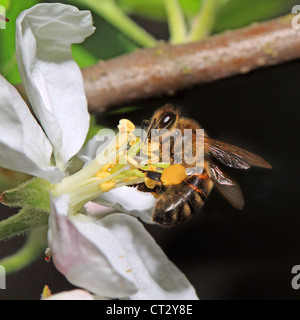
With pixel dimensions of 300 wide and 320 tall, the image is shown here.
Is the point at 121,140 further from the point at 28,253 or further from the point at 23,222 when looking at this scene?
the point at 28,253

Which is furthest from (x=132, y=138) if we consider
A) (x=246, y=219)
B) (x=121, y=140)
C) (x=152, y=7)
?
(x=246, y=219)

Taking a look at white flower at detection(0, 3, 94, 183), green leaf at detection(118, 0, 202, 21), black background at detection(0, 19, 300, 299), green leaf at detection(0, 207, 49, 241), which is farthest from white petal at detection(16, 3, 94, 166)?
green leaf at detection(118, 0, 202, 21)

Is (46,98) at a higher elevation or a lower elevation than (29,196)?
higher

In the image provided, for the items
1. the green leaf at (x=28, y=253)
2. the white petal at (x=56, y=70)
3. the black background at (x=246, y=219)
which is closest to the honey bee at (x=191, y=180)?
the white petal at (x=56, y=70)

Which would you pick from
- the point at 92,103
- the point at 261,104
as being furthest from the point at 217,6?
the point at 261,104

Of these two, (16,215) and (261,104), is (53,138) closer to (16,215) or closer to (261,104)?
(16,215)

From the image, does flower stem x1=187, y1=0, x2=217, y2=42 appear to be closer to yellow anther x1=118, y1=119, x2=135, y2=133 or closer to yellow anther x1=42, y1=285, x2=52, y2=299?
yellow anther x1=118, y1=119, x2=135, y2=133
